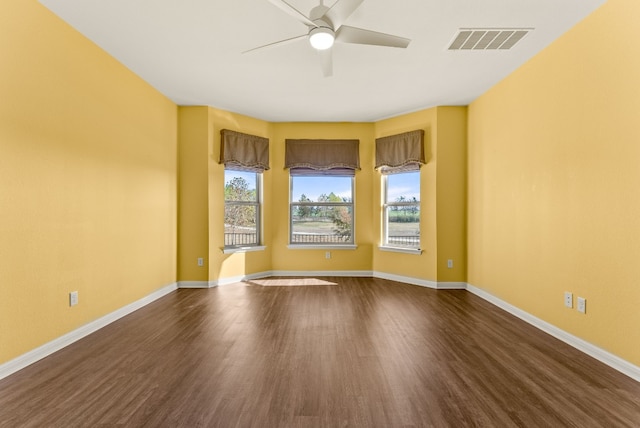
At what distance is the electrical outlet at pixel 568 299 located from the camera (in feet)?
8.10

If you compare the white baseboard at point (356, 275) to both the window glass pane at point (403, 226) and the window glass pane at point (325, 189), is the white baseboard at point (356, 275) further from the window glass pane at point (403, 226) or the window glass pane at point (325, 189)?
the window glass pane at point (325, 189)

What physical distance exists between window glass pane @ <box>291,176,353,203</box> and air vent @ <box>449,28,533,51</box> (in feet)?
8.91

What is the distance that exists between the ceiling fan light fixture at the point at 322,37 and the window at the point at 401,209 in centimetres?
289

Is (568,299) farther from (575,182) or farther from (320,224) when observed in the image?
(320,224)

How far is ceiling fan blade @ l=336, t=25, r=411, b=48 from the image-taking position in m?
2.14

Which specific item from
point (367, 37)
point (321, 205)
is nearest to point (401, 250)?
point (321, 205)

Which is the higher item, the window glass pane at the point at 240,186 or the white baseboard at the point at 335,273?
the window glass pane at the point at 240,186

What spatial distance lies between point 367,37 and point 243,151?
290cm

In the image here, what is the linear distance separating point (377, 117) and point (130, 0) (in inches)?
138

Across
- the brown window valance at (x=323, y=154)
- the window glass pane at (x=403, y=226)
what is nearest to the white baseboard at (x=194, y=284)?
the brown window valance at (x=323, y=154)

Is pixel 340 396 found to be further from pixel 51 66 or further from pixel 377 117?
pixel 377 117

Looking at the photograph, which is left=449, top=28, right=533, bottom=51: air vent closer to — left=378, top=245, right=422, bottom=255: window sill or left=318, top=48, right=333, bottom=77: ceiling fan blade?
left=318, top=48, right=333, bottom=77: ceiling fan blade

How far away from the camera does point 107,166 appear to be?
9.55ft

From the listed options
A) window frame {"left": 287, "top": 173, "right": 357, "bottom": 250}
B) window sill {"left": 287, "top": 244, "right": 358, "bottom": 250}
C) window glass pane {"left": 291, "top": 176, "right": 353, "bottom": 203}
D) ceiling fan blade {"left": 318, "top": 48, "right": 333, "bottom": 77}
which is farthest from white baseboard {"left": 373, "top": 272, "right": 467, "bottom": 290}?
ceiling fan blade {"left": 318, "top": 48, "right": 333, "bottom": 77}
